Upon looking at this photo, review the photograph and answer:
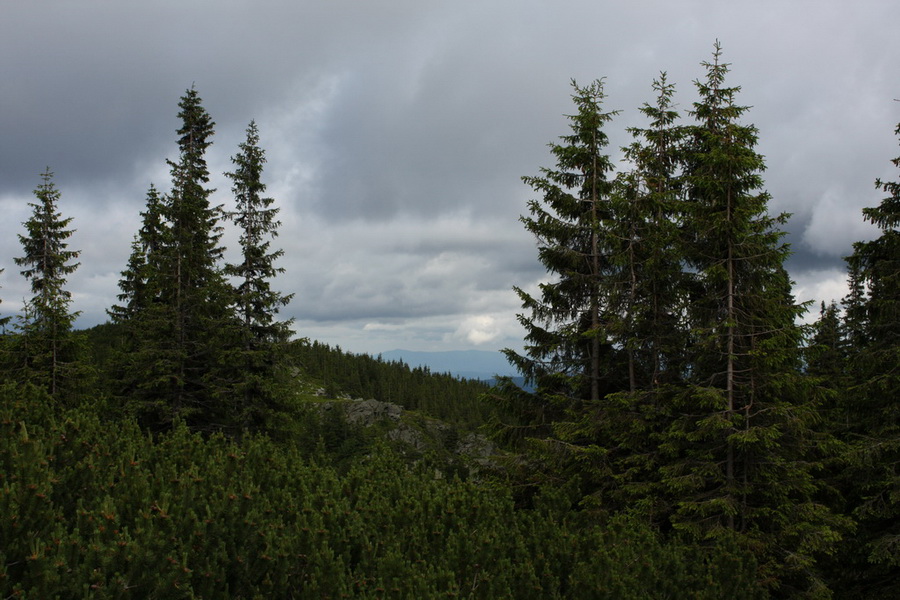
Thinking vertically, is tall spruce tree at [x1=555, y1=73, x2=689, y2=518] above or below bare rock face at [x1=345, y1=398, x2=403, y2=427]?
above

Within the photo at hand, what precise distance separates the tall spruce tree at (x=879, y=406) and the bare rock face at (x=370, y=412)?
84.9 m

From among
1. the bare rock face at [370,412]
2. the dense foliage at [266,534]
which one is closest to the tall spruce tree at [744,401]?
the dense foliage at [266,534]

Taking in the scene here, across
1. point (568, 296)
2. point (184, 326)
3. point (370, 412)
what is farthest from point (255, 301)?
point (370, 412)

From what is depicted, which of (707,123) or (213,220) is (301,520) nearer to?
(707,123)

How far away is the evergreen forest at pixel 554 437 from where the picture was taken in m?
5.35

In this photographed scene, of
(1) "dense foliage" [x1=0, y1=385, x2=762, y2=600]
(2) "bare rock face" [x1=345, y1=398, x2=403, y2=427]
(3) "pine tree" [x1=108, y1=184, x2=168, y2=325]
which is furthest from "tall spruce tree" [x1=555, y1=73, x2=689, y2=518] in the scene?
(2) "bare rock face" [x1=345, y1=398, x2=403, y2=427]

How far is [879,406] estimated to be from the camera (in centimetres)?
1345

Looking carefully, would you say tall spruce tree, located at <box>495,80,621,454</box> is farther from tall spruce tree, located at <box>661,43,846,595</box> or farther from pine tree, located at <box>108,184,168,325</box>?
pine tree, located at <box>108,184,168,325</box>

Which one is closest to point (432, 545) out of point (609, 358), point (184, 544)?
point (184, 544)

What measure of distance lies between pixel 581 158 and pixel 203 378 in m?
19.5

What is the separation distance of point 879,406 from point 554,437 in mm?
8608

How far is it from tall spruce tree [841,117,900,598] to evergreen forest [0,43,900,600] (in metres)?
0.07

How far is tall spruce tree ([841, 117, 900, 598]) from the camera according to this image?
12.3 metres

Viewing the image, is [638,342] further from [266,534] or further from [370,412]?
[370,412]
